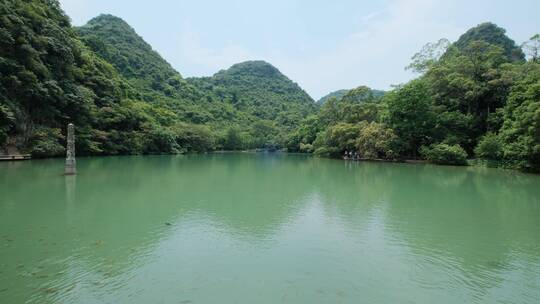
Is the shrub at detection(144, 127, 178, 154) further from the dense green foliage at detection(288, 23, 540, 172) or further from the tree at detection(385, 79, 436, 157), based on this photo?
the tree at detection(385, 79, 436, 157)

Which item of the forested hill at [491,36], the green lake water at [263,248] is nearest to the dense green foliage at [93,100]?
the green lake water at [263,248]

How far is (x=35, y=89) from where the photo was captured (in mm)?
28891

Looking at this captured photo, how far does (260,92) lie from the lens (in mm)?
114688

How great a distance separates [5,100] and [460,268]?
31.4 metres

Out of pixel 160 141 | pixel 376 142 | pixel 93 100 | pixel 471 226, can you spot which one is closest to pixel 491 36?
pixel 376 142

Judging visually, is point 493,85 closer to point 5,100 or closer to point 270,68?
point 5,100

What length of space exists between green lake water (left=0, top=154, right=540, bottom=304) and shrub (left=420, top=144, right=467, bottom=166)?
1750 cm

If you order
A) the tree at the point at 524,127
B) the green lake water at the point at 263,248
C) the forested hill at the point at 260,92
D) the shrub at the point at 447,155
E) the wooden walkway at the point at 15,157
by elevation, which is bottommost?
the green lake water at the point at 263,248

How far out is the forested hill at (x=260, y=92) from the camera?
96.3 metres

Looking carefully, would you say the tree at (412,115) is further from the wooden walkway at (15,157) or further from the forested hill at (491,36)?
the wooden walkway at (15,157)

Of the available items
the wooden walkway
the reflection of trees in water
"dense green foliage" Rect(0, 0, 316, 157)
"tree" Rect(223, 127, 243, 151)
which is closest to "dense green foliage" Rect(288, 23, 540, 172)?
the reflection of trees in water

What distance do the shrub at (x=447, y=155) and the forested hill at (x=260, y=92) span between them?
5597 cm

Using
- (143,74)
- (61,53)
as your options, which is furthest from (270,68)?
(61,53)

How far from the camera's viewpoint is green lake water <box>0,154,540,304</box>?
4777 mm
